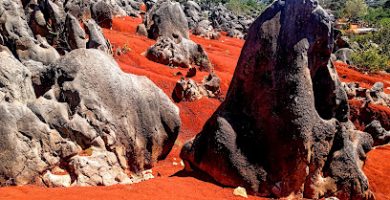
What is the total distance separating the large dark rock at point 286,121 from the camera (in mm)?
8961

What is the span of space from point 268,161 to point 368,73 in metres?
31.0

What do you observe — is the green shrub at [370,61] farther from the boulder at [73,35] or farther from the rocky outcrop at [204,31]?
the boulder at [73,35]

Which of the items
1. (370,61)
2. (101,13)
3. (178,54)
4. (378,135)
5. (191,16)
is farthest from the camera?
(191,16)

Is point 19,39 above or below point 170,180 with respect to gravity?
above

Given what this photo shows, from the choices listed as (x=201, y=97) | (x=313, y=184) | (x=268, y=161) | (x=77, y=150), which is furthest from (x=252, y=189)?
(x=201, y=97)

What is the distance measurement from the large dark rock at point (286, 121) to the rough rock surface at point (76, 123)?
172 cm

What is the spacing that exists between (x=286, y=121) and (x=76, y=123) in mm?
4269

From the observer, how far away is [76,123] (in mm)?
9461

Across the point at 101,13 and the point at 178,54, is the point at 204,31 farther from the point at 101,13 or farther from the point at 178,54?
the point at 178,54

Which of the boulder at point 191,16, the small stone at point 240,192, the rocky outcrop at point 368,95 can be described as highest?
the small stone at point 240,192

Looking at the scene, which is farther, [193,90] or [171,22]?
[171,22]

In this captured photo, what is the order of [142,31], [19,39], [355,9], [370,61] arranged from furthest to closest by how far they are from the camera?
[355,9]
[370,61]
[142,31]
[19,39]

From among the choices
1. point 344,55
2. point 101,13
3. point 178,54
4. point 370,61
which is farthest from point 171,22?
point 344,55

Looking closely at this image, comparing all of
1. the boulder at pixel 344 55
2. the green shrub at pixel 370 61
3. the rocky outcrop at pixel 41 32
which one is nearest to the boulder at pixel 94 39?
the rocky outcrop at pixel 41 32
